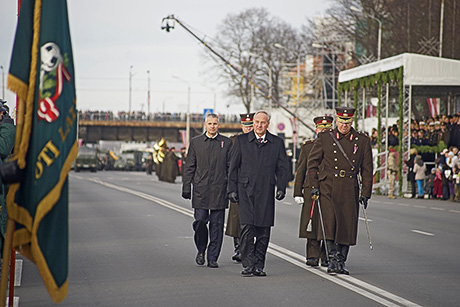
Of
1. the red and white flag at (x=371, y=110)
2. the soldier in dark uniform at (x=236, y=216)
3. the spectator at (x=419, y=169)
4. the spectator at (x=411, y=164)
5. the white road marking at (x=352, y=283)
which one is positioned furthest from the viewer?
the red and white flag at (x=371, y=110)

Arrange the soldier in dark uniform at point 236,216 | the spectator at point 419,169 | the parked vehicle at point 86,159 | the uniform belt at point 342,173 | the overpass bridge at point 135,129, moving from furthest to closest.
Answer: the overpass bridge at point 135,129, the parked vehicle at point 86,159, the spectator at point 419,169, the soldier in dark uniform at point 236,216, the uniform belt at point 342,173

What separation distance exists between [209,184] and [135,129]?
8282 centimetres

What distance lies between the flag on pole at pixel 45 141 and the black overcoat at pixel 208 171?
6144mm

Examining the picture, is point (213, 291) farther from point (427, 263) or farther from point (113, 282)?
point (427, 263)

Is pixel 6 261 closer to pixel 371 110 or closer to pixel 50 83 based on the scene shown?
pixel 50 83

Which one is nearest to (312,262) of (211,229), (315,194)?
(315,194)

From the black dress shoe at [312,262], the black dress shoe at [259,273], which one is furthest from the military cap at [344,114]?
the black dress shoe at [259,273]

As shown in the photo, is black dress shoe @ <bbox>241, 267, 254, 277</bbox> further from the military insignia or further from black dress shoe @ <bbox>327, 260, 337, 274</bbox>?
the military insignia

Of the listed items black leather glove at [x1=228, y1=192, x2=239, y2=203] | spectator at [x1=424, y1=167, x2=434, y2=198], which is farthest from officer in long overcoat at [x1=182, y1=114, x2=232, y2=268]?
spectator at [x1=424, y1=167, x2=434, y2=198]

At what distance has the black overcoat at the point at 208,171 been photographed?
1164 centimetres

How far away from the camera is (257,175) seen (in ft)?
35.0

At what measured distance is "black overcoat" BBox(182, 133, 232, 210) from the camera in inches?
458

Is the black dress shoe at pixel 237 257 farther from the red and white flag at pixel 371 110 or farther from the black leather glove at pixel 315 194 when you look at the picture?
the red and white flag at pixel 371 110

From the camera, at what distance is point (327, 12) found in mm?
58812
